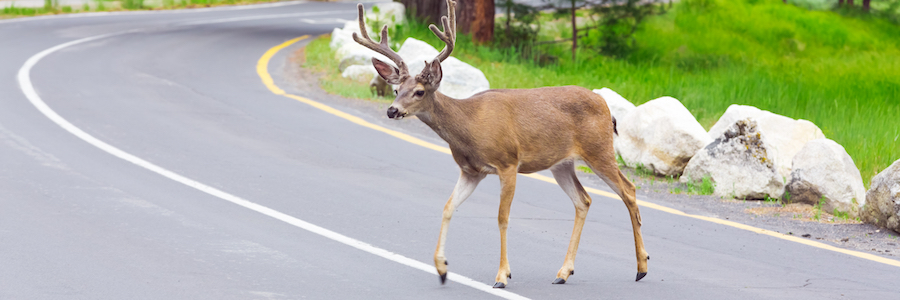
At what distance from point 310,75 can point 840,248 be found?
11009 millimetres

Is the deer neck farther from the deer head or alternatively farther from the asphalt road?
the asphalt road

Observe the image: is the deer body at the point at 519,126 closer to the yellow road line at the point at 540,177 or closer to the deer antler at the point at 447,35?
the deer antler at the point at 447,35

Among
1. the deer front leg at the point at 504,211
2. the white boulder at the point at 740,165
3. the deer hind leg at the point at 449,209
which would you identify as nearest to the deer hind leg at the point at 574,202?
the deer front leg at the point at 504,211

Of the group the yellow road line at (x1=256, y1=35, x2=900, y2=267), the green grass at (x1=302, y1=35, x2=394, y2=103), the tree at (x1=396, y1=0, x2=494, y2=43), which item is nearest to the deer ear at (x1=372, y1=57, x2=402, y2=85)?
the yellow road line at (x1=256, y1=35, x2=900, y2=267)

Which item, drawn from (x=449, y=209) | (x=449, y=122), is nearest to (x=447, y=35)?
(x=449, y=122)

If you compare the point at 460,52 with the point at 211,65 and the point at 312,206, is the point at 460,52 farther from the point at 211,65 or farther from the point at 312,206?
the point at 312,206

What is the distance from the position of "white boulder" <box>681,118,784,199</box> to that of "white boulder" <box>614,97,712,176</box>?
0.49 meters

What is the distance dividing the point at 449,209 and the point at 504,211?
382 mm

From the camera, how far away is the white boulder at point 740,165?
9.48 meters

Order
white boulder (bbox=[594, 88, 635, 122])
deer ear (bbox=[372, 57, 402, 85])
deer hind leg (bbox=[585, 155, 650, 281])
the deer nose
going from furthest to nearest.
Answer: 1. white boulder (bbox=[594, 88, 635, 122])
2. deer hind leg (bbox=[585, 155, 650, 281])
3. deer ear (bbox=[372, 57, 402, 85])
4. the deer nose

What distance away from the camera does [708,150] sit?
32.2ft

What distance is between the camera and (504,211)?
6.09 metres

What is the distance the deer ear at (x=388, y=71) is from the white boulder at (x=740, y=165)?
200 inches

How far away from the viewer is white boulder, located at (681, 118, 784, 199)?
9.48 meters
